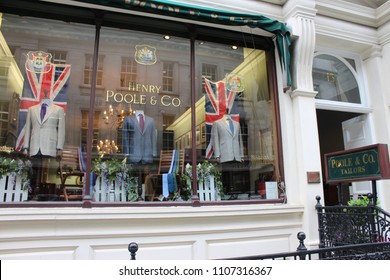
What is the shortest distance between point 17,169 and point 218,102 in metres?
3.93

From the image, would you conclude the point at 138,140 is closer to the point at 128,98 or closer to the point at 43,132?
the point at 128,98

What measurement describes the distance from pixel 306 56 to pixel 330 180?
238 cm

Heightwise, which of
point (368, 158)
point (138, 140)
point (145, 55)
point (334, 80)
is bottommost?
point (368, 158)

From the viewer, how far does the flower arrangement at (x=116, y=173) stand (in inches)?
211

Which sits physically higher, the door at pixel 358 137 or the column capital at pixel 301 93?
the column capital at pixel 301 93

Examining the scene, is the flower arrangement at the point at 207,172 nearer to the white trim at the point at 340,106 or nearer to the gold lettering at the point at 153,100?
the gold lettering at the point at 153,100

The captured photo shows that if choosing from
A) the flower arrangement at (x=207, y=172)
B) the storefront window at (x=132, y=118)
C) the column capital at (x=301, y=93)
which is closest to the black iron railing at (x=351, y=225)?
the storefront window at (x=132, y=118)

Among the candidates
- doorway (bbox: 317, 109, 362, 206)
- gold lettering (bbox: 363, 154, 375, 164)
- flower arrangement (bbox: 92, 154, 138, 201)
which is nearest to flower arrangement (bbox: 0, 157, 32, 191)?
flower arrangement (bbox: 92, 154, 138, 201)

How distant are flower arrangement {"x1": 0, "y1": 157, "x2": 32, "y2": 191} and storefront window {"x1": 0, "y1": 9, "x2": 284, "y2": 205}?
18 millimetres

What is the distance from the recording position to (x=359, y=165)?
16.4 feet

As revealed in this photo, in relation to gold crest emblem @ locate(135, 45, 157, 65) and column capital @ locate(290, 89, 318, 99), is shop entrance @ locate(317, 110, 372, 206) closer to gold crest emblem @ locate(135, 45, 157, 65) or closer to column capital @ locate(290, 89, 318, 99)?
column capital @ locate(290, 89, 318, 99)

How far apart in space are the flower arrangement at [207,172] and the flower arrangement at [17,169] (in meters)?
2.64

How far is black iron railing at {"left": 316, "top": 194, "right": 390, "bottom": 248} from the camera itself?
14.8ft

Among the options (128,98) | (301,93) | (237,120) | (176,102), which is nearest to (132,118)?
(128,98)
